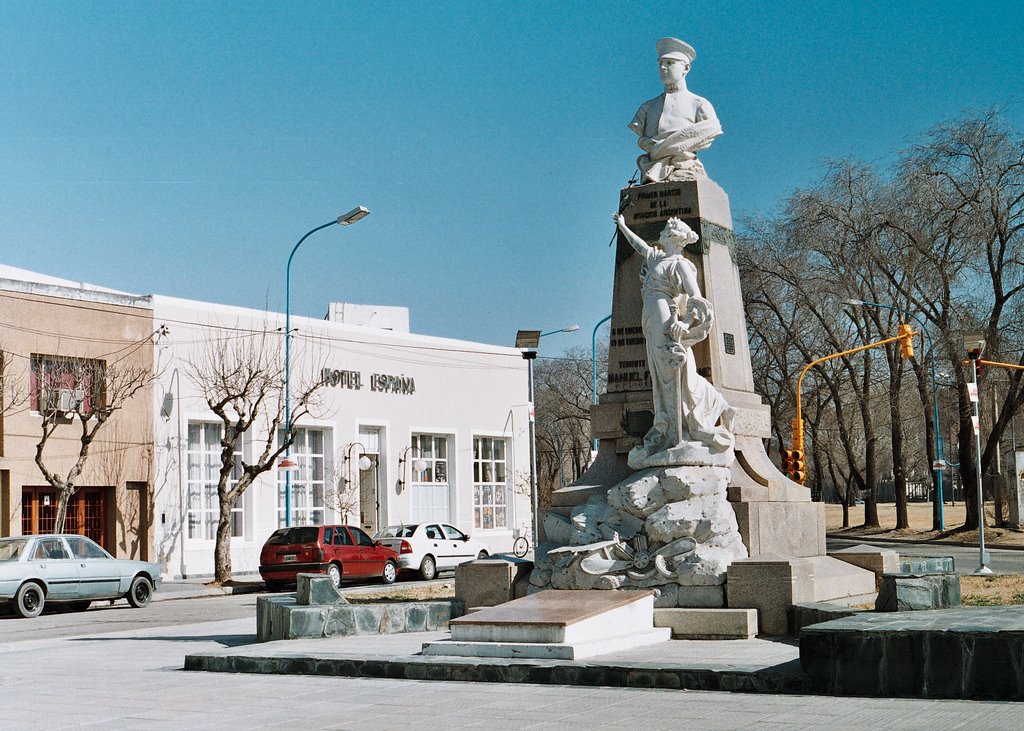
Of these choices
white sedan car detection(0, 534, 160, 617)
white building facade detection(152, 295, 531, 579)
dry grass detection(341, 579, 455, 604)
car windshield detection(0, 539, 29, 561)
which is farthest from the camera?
white building facade detection(152, 295, 531, 579)

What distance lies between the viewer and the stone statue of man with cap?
17.1 m

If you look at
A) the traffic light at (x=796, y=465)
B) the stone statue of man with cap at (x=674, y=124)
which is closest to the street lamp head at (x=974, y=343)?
the traffic light at (x=796, y=465)

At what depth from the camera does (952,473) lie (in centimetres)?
8262

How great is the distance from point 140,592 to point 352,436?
1560 cm

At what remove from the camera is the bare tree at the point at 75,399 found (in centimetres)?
3073

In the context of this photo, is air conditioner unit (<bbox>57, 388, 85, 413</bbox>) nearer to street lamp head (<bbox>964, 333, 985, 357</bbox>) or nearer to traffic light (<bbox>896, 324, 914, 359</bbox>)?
street lamp head (<bbox>964, 333, 985, 357</bbox>)

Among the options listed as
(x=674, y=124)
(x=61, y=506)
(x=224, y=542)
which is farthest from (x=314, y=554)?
(x=674, y=124)

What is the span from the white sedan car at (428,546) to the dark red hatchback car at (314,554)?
5.07ft

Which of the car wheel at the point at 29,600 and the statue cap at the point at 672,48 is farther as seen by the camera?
the car wheel at the point at 29,600

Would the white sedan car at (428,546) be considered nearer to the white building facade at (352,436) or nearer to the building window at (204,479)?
the white building facade at (352,436)

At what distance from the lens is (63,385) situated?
32.2m

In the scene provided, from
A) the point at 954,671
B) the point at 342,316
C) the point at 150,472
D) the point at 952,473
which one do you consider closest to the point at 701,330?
the point at 954,671

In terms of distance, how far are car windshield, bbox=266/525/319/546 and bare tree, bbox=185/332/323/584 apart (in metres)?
2.52

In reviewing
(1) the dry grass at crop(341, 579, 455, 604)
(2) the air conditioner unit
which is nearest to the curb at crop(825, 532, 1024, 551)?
(1) the dry grass at crop(341, 579, 455, 604)
